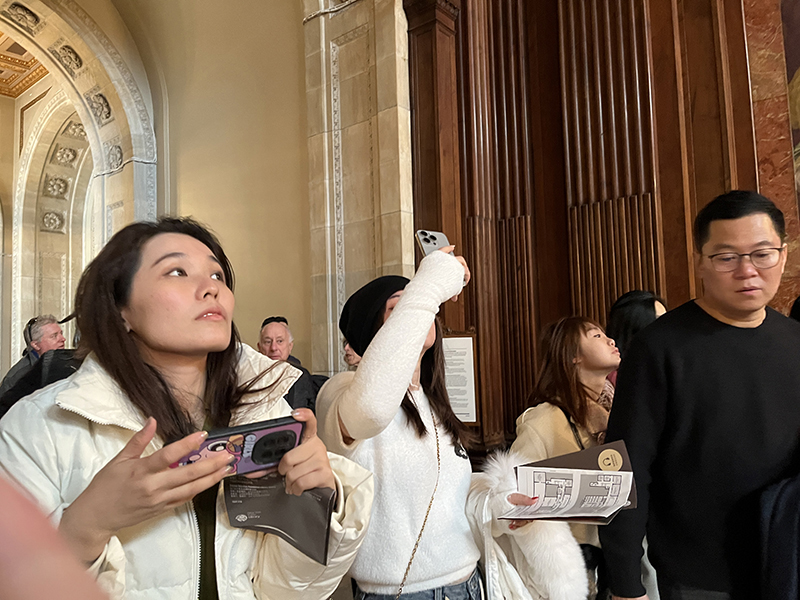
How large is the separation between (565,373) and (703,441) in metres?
0.85

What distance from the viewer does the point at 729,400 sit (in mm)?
1536

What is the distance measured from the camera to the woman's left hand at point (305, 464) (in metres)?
1.11

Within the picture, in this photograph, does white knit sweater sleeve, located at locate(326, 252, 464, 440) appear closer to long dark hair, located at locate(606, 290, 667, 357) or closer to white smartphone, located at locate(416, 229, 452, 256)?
white smartphone, located at locate(416, 229, 452, 256)

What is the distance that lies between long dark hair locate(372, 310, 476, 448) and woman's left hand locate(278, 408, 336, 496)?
0.53 metres

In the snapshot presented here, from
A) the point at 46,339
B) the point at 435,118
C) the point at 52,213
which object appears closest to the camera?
the point at 435,118

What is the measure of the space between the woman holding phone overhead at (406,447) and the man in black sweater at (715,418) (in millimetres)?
475

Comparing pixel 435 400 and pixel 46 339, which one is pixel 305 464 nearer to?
pixel 435 400

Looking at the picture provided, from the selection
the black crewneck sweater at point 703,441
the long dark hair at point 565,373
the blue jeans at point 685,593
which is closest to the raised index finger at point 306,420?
the black crewneck sweater at point 703,441

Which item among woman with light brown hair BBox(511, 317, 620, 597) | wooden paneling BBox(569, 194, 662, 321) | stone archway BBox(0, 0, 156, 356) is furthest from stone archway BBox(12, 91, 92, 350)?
woman with light brown hair BBox(511, 317, 620, 597)

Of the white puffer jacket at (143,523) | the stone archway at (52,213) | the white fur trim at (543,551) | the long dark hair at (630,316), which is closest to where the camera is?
the white puffer jacket at (143,523)

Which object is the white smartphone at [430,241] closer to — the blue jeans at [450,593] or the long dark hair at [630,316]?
the blue jeans at [450,593]

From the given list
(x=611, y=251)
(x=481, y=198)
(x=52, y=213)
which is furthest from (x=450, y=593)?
(x=52, y=213)

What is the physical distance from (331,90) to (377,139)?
76cm

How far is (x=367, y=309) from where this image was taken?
1.77 m
